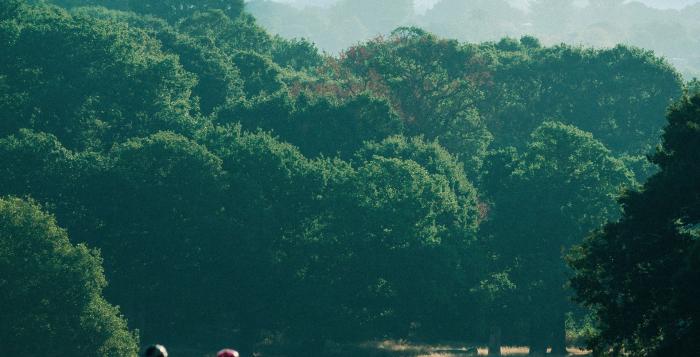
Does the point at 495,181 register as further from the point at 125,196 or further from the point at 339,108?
the point at 125,196

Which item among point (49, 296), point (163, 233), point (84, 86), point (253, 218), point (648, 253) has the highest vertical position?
point (84, 86)

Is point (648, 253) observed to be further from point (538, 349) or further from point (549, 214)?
point (549, 214)

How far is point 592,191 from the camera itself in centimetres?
10656

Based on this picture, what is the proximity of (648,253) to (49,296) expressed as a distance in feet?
150

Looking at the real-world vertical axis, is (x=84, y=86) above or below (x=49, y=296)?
above

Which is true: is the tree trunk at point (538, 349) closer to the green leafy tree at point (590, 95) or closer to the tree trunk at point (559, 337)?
the tree trunk at point (559, 337)

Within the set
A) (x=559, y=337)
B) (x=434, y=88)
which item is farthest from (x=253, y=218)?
(x=434, y=88)

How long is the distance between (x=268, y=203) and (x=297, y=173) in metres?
4.20

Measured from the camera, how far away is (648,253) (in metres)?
54.9

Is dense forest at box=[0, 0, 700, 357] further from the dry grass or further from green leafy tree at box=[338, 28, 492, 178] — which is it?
green leafy tree at box=[338, 28, 492, 178]

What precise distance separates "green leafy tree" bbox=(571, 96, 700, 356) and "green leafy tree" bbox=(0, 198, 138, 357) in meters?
39.4

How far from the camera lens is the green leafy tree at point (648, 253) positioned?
53281 mm

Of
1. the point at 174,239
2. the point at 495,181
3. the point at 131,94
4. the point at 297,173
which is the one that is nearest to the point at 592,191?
the point at 495,181

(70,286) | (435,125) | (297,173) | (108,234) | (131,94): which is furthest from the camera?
(435,125)
